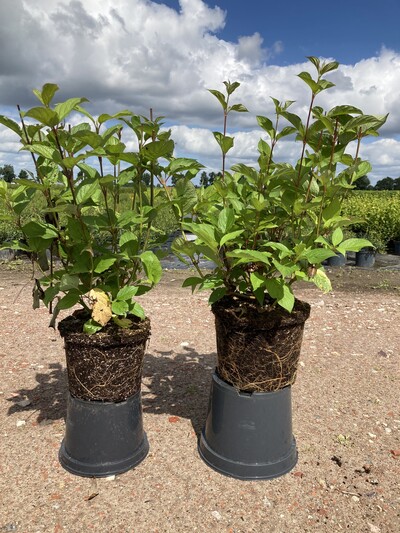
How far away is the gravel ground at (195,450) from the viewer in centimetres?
190

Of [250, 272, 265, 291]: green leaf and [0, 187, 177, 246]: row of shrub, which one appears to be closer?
[250, 272, 265, 291]: green leaf

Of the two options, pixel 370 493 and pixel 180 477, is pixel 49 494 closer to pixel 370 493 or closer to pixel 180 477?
pixel 180 477

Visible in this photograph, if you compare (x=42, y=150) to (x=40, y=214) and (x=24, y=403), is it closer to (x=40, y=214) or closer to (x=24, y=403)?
(x=24, y=403)

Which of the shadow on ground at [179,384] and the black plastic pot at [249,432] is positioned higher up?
the black plastic pot at [249,432]

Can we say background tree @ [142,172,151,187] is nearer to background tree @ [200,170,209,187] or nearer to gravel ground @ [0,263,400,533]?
background tree @ [200,170,209,187]

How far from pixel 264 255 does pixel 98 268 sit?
25.4 inches

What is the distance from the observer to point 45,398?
9.40 feet

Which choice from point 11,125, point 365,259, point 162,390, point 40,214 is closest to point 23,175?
point 11,125

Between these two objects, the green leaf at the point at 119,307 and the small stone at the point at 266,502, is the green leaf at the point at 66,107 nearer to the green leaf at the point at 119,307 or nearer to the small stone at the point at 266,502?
the green leaf at the point at 119,307

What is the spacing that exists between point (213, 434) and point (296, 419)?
0.70 m

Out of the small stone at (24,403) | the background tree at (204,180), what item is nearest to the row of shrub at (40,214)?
the small stone at (24,403)

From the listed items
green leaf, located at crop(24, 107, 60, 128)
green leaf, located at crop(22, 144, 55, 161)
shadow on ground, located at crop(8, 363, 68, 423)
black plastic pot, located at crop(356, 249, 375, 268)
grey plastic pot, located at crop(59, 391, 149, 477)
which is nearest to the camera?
green leaf, located at crop(24, 107, 60, 128)

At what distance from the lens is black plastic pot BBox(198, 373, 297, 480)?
2076mm

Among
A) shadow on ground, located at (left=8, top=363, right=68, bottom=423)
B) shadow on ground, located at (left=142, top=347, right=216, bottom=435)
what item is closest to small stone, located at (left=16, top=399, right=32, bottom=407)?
shadow on ground, located at (left=8, top=363, right=68, bottom=423)
